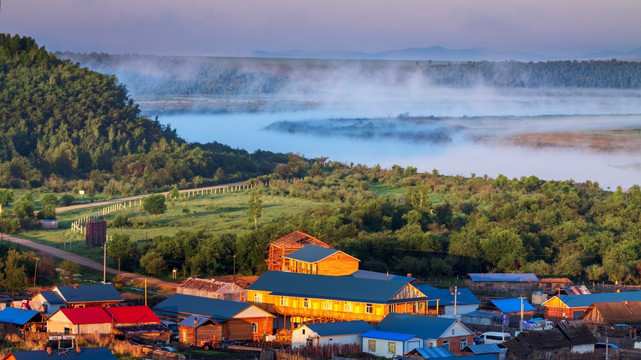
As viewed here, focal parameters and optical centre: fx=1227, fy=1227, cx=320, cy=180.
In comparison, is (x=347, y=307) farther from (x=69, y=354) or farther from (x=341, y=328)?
(x=69, y=354)

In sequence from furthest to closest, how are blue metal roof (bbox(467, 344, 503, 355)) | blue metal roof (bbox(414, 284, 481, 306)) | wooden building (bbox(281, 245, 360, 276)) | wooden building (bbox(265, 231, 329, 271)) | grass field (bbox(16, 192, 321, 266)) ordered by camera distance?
grass field (bbox(16, 192, 321, 266)) → wooden building (bbox(265, 231, 329, 271)) → wooden building (bbox(281, 245, 360, 276)) → blue metal roof (bbox(414, 284, 481, 306)) → blue metal roof (bbox(467, 344, 503, 355))

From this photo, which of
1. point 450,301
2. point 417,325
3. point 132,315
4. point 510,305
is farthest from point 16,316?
point 510,305

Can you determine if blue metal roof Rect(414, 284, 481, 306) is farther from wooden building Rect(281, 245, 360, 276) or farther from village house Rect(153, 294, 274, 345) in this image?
village house Rect(153, 294, 274, 345)

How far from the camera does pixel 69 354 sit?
3059cm

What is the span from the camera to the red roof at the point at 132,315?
39812 mm

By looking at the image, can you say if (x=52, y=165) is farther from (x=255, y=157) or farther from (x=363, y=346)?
(x=363, y=346)

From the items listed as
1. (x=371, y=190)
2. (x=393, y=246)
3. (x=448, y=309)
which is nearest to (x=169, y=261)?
(x=393, y=246)

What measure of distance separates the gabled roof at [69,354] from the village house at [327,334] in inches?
310

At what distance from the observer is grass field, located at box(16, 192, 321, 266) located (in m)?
59.8

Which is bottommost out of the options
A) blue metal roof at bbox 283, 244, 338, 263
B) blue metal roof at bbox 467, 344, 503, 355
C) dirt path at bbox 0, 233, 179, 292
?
dirt path at bbox 0, 233, 179, 292

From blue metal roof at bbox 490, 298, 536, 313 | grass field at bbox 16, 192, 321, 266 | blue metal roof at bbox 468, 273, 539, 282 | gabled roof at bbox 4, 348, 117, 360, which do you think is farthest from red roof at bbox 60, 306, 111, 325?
blue metal roof at bbox 468, 273, 539, 282

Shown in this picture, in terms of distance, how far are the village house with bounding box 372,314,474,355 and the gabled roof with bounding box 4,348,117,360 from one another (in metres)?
9.72

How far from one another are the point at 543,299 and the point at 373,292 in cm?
942

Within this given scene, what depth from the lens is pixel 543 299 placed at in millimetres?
48781
